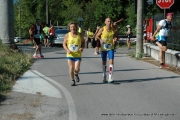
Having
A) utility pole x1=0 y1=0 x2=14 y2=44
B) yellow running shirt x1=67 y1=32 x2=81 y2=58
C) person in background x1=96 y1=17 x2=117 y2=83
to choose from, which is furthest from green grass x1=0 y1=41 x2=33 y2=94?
person in background x1=96 y1=17 x2=117 y2=83

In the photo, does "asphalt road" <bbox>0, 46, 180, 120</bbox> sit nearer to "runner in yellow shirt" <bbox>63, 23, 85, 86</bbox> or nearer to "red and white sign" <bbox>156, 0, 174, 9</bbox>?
"runner in yellow shirt" <bbox>63, 23, 85, 86</bbox>

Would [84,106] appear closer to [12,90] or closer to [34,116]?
[34,116]

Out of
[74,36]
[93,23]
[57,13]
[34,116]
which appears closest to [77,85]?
[74,36]

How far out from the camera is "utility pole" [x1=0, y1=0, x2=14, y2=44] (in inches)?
722

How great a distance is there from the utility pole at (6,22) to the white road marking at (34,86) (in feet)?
22.1

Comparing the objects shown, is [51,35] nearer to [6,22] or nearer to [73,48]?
[6,22]

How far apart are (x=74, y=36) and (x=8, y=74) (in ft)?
8.53

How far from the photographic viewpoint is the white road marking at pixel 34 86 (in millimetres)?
9680

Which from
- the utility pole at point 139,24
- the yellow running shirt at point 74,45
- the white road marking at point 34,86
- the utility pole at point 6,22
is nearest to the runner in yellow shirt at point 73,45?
the yellow running shirt at point 74,45

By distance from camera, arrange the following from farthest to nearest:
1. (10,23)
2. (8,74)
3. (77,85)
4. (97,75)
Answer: (10,23) → (97,75) → (8,74) → (77,85)

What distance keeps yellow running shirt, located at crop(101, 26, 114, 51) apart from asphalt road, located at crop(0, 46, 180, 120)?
1.00m

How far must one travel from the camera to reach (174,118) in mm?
7043

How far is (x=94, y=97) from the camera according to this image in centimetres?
900

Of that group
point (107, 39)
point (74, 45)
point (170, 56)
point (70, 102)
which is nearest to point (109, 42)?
point (107, 39)
